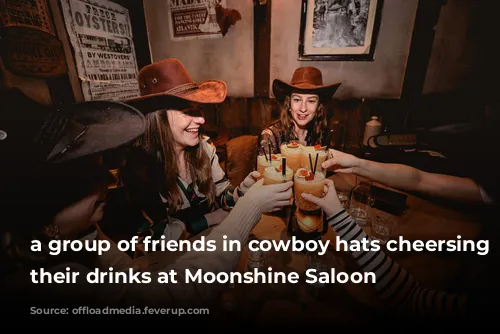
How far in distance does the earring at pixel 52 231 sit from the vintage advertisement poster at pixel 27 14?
9.44ft

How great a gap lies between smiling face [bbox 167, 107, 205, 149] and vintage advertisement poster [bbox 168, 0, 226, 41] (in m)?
3.34

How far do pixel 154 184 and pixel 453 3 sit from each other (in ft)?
18.2

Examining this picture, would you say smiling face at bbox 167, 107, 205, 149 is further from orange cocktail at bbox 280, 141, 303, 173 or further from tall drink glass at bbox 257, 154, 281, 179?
orange cocktail at bbox 280, 141, 303, 173

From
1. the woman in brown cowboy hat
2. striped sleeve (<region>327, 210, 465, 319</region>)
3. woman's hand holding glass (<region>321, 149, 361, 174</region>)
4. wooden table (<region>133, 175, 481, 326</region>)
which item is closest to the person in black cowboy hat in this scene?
wooden table (<region>133, 175, 481, 326</region>)

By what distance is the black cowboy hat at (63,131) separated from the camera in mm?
862

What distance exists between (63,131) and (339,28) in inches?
188

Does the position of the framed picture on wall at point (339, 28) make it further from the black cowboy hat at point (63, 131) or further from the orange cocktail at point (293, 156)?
the black cowboy hat at point (63, 131)

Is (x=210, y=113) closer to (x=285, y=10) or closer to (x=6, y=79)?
(x=285, y=10)

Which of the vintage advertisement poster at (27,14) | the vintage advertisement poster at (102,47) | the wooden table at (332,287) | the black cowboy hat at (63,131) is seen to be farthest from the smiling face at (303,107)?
the vintage advertisement poster at (27,14)

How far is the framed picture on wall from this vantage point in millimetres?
4168

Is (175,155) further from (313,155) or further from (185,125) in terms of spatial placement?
(313,155)

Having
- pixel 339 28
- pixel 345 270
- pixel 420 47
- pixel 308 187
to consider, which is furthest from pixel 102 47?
pixel 420 47

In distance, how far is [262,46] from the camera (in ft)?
15.5

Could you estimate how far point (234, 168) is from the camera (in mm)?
3652
